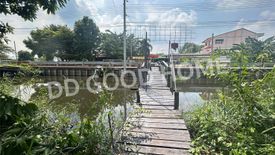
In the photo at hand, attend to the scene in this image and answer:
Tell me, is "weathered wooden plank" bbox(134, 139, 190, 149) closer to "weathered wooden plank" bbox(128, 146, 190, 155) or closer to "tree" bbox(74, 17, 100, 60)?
"weathered wooden plank" bbox(128, 146, 190, 155)

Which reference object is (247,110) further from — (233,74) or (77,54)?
(77,54)

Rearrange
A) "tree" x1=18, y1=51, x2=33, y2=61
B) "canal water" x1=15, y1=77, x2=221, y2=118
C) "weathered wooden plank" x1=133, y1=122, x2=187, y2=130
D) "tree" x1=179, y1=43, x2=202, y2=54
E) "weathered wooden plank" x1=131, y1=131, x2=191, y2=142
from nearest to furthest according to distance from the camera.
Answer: "weathered wooden plank" x1=131, y1=131, x2=191, y2=142 < "weathered wooden plank" x1=133, y1=122, x2=187, y2=130 < "canal water" x1=15, y1=77, x2=221, y2=118 < "tree" x1=18, y1=51, x2=33, y2=61 < "tree" x1=179, y1=43, x2=202, y2=54

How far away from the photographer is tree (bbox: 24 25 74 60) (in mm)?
27913

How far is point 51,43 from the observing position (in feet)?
93.5

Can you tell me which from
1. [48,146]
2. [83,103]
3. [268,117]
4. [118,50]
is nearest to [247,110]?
[268,117]

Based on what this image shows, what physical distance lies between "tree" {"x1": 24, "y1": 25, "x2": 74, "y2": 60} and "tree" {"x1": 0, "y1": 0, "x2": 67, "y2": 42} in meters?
26.8

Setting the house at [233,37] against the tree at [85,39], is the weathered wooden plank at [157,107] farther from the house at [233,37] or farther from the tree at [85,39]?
the house at [233,37]

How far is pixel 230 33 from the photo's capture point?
36.1 m

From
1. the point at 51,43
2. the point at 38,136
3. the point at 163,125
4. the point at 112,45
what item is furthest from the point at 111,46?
the point at 38,136

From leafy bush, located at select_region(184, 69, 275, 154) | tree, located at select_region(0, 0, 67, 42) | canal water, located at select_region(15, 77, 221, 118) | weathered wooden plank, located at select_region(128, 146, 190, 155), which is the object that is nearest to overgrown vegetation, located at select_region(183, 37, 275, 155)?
leafy bush, located at select_region(184, 69, 275, 154)

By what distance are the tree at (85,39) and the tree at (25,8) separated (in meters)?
25.5

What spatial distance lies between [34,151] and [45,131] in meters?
0.35

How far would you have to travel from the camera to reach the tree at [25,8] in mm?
2215

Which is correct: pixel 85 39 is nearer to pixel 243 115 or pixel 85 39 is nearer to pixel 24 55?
pixel 24 55
